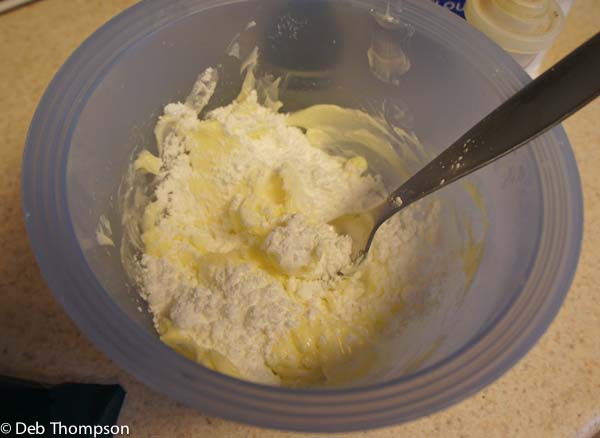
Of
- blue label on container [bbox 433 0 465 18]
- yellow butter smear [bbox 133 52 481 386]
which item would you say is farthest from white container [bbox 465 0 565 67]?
yellow butter smear [bbox 133 52 481 386]

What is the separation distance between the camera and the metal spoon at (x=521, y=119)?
49cm

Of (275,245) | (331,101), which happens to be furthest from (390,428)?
(331,101)

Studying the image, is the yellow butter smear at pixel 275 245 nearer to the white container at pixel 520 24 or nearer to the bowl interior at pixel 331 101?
the bowl interior at pixel 331 101

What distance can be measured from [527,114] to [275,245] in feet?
1.24

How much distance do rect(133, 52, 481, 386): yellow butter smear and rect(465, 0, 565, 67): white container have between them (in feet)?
0.73

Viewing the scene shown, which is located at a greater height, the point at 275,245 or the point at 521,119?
the point at 521,119

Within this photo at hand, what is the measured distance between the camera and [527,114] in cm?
54

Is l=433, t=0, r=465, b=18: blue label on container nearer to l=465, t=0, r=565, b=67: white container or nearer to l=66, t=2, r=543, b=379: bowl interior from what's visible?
l=465, t=0, r=565, b=67: white container

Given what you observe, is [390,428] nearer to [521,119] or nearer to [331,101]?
[521,119]

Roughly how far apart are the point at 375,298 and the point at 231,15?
0.50m

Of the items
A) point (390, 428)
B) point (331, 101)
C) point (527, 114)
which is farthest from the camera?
point (331, 101)

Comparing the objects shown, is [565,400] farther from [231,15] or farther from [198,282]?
[231,15]

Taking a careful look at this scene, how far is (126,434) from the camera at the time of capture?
64 centimetres

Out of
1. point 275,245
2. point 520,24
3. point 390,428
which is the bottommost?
point 390,428
